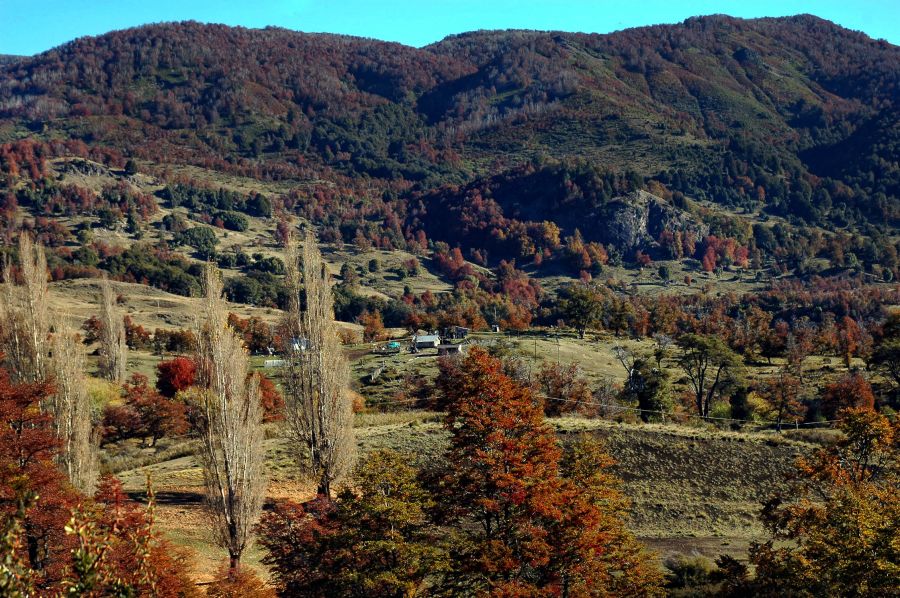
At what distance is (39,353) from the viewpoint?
3384cm

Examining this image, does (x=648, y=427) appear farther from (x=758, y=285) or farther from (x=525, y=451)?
(x=758, y=285)

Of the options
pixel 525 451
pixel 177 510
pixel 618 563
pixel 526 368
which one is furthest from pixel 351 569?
pixel 526 368

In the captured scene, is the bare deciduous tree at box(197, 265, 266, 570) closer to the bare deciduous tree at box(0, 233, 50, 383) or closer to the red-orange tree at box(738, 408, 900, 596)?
the bare deciduous tree at box(0, 233, 50, 383)

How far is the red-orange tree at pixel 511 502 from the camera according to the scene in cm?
2086

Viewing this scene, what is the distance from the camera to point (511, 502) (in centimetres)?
2125

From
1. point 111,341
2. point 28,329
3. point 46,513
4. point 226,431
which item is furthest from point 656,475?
point 111,341

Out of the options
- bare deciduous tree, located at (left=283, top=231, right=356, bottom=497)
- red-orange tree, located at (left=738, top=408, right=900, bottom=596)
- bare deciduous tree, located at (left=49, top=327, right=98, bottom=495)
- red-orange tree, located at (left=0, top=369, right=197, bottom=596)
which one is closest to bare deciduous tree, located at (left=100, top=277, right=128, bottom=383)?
bare deciduous tree, located at (left=49, top=327, right=98, bottom=495)

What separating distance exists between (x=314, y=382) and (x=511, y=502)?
547 inches

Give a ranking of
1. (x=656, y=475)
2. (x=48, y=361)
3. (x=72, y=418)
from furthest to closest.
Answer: (x=656, y=475) < (x=48, y=361) < (x=72, y=418)

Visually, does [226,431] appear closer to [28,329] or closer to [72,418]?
[72,418]

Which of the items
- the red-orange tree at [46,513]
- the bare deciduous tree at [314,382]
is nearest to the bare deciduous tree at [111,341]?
the bare deciduous tree at [314,382]

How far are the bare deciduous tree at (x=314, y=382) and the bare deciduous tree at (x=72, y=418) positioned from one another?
8.74 metres

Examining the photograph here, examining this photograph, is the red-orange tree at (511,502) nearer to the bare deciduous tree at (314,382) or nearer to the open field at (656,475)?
the bare deciduous tree at (314,382)

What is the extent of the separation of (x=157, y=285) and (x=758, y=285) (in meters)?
135
